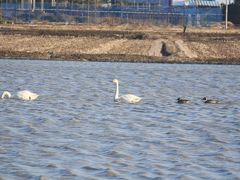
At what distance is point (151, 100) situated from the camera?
20516 mm

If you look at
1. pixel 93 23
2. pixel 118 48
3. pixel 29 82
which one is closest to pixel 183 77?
pixel 29 82

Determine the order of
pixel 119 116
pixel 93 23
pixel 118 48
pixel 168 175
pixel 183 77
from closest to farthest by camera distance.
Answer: pixel 168 175, pixel 119 116, pixel 183 77, pixel 118 48, pixel 93 23

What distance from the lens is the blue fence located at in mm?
98750

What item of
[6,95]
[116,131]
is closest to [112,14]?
[6,95]

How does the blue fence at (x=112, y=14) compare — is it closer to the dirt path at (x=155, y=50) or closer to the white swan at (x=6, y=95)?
the dirt path at (x=155, y=50)

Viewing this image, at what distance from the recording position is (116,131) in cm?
1433

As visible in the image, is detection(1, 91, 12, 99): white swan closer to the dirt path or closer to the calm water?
the calm water

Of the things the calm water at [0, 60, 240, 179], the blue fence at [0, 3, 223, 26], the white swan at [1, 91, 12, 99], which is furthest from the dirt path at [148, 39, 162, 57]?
the blue fence at [0, 3, 223, 26]

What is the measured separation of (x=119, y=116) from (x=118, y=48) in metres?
27.7

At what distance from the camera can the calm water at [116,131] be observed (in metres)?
10.8

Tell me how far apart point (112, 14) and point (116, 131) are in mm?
89205

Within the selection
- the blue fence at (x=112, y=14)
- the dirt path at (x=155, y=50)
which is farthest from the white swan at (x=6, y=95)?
the blue fence at (x=112, y=14)

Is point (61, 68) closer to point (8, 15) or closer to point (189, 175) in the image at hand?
point (189, 175)

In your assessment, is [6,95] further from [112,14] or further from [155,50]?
[112,14]
